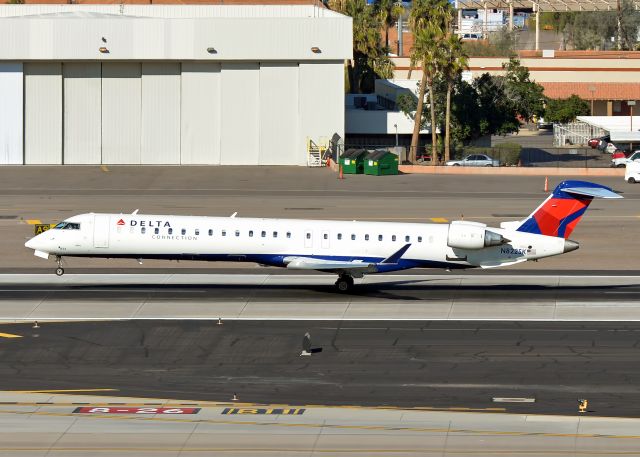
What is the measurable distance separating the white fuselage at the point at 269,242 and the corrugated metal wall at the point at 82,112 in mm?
51161

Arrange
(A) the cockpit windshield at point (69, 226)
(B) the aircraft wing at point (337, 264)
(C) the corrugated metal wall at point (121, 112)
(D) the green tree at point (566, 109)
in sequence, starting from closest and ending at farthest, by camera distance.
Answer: (B) the aircraft wing at point (337, 264)
(A) the cockpit windshield at point (69, 226)
(C) the corrugated metal wall at point (121, 112)
(D) the green tree at point (566, 109)

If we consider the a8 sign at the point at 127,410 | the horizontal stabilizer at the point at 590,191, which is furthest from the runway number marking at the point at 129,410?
the horizontal stabilizer at the point at 590,191

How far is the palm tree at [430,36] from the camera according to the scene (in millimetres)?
91438

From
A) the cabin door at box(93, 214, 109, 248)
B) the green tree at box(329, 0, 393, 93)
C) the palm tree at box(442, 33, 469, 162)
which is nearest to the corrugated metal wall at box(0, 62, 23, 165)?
the palm tree at box(442, 33, 469, 162)

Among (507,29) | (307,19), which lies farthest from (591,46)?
(307,19)

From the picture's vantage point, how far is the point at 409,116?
3927 inches

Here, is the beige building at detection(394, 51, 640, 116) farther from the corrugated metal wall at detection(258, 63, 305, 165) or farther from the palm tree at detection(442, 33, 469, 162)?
the corrugated metal wall at detection(258, 63, 305, 165)

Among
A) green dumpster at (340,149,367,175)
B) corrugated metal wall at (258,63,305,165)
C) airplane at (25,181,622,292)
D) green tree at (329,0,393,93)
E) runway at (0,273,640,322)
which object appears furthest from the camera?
green tree at (329,0,393,93)

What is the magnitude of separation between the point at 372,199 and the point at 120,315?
3655 centimetres

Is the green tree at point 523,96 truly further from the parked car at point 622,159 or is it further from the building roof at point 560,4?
the building roof at point 560,4

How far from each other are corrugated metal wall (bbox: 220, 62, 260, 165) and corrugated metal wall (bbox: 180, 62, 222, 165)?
24.1 inches

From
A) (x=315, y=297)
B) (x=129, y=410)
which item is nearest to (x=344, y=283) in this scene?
(x=315, y=297)

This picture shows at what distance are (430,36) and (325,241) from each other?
53357 mm

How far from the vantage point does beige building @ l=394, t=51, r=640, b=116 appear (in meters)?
140
